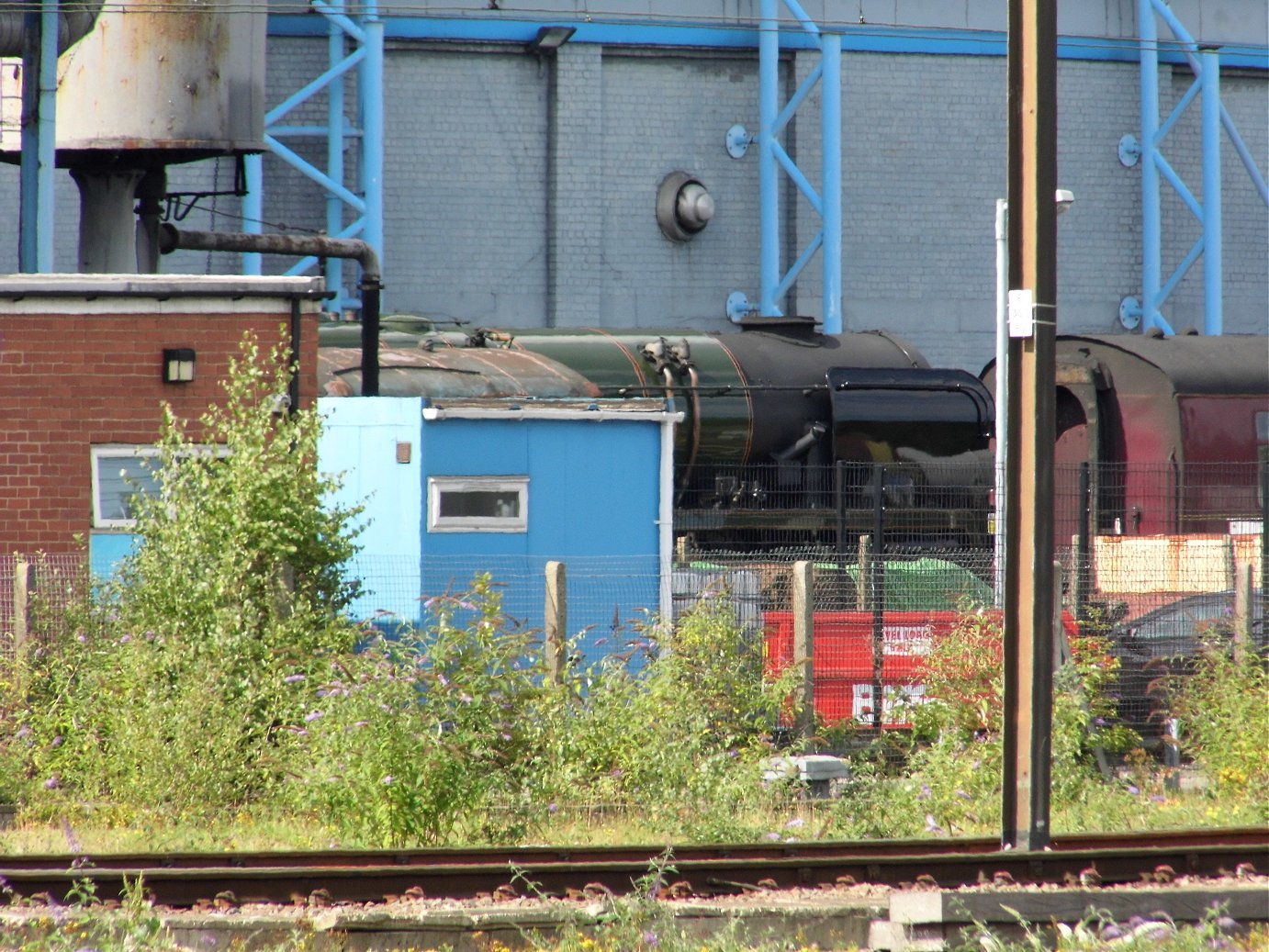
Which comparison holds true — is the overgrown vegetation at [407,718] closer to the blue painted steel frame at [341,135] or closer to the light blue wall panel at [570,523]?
the light blue wall panel at [570,523]

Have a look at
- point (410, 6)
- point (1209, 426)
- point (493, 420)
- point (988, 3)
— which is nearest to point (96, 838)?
point (493, 420)

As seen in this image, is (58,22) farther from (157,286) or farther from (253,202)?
(253,202)

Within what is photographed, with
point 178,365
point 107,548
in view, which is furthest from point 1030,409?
point 107,548

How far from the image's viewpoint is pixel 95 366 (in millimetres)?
12531

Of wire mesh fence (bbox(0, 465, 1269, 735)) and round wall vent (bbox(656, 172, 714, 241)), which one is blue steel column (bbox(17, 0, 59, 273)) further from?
round wall vent (bbox(656, 172, 714, 241))

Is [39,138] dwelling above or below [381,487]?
above

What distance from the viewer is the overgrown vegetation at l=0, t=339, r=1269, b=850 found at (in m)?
9.30

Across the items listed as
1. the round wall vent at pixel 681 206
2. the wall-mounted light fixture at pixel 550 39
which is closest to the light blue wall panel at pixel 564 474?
the round wall vent at pixel 681 206

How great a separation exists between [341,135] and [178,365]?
1523 cm

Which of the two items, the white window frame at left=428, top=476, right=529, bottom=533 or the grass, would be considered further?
the white window frame at left=428, top=476, right=529, bottom=533

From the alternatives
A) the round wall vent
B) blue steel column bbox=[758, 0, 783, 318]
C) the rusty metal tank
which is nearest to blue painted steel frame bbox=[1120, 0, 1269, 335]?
blue steel column bbox=[758, 0, 783, 318]

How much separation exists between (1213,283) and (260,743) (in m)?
25.1

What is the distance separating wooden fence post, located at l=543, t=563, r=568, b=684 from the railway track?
118 inches

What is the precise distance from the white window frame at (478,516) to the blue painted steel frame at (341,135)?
553 inches
